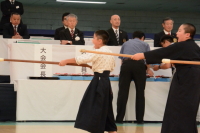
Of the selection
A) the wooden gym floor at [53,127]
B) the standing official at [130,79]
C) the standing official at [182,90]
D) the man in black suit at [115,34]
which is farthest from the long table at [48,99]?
the standing official at [182,90]

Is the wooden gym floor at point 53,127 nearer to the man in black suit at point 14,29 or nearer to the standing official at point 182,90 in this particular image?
the standing official at point 182,90

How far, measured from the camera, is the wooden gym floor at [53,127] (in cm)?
780

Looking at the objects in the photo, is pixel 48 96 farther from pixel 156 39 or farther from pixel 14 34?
pixel 156 39

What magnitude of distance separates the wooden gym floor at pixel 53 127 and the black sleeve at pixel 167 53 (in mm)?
2473

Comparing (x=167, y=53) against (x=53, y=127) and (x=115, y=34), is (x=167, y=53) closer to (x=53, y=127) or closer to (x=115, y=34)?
(x=53, y=127)

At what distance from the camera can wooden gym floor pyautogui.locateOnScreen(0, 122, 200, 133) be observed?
25.6 feet

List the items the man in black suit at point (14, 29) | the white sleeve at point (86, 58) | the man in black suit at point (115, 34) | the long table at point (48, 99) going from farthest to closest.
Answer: the man in black suit at point (14, 29) → the man in black suit at point (115, 34) → the long table at point (48, 99) → the white sleeve at point (86, 58)

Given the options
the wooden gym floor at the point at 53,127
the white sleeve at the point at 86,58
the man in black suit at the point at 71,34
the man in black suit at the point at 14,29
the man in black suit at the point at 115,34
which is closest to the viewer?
the white sleeve at the point at 86,58

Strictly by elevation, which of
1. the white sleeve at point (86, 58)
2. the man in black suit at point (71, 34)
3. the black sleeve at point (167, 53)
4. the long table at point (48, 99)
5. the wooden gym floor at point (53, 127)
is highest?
the man in black suit at point (71, 34)

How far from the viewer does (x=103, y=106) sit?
6871mm

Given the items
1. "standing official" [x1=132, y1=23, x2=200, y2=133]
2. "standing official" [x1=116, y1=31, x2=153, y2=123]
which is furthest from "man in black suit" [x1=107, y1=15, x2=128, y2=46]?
"standing official" [x1=132, y1=23, x2=200, y2=133]

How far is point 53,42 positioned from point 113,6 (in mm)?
10567

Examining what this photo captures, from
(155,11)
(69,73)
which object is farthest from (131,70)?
(155,11)

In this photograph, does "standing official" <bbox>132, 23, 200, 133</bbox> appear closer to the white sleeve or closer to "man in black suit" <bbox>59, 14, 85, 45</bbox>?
the white sleeve
